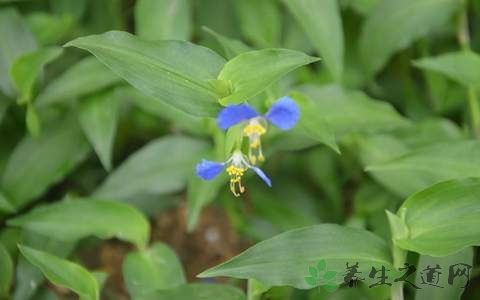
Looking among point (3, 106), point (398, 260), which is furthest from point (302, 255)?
point (3, 106)

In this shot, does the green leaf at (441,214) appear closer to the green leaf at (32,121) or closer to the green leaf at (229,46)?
the green leaf at (229,46)

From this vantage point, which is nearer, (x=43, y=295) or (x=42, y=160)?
(x=43, y=295)

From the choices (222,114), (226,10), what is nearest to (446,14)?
(226,10)

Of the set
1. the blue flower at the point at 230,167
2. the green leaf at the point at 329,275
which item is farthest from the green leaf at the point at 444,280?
the blue flower at the point at 230,167

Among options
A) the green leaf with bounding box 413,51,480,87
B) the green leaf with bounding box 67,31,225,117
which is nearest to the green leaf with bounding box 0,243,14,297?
the green leaf with bounding box 67,31,225,117

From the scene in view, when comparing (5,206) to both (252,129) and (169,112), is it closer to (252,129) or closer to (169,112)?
(169,112)

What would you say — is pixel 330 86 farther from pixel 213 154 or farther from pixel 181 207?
pixel 181 207
